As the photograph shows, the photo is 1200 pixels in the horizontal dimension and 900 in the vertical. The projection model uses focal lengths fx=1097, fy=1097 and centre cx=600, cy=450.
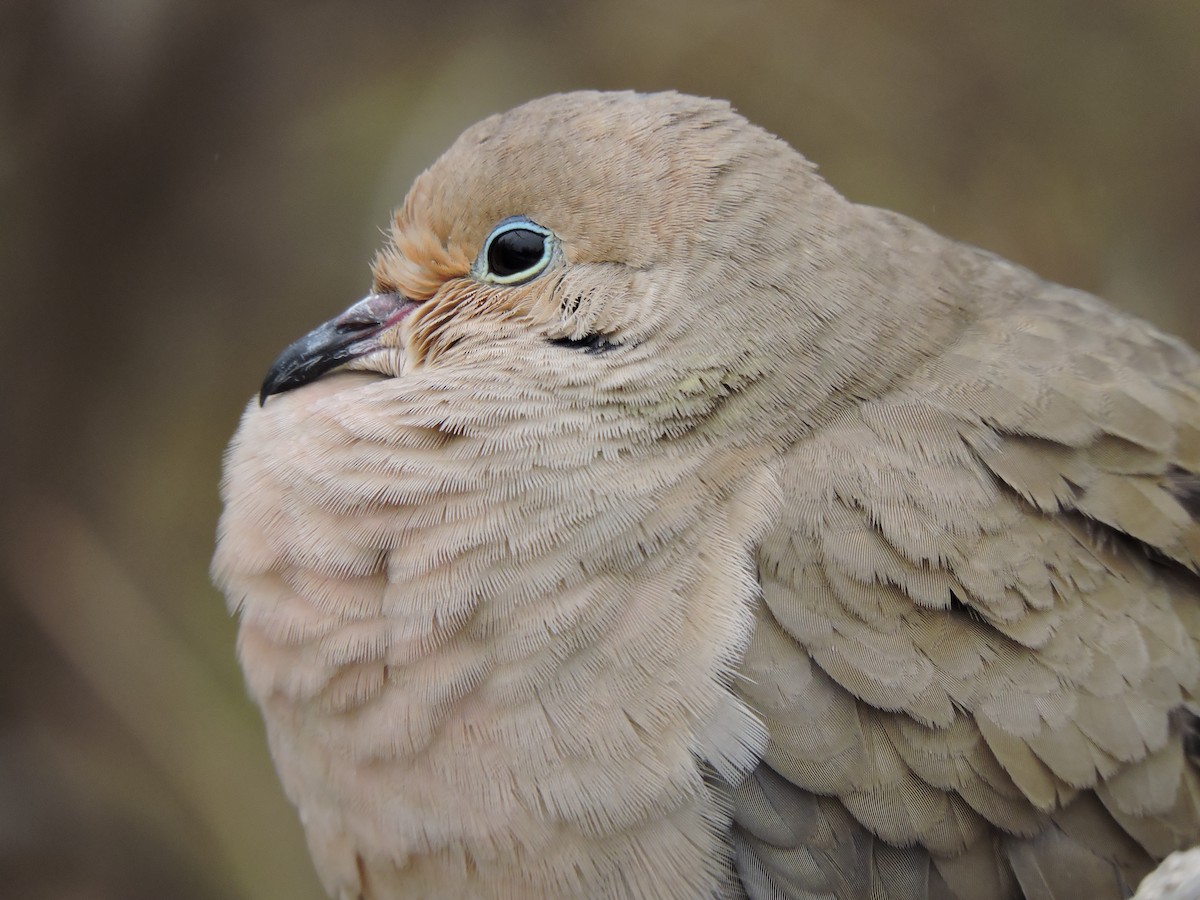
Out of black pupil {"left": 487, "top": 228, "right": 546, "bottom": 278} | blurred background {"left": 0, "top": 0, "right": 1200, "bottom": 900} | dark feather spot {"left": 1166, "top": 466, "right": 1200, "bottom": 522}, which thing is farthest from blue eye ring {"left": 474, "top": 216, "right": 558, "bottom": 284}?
blurred background {"left": 0, "top": 0, "right": 1200, "bottom": 900}

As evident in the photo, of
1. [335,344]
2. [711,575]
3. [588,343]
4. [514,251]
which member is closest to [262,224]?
[335,344]

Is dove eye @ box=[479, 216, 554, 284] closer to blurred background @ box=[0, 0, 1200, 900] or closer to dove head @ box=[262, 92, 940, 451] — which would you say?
dove head @ box=[262, 92, 940, 451]

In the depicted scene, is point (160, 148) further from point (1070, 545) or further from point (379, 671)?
point (1070, 545)

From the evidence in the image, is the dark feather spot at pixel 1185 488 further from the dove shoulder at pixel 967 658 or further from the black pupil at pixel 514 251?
the black pupil at pixel 514 251

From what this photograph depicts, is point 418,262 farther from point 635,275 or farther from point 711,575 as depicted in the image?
point 711,575

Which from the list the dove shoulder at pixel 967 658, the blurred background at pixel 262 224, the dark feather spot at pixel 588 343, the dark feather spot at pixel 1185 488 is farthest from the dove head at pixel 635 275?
the blurred background at pixel 262 224

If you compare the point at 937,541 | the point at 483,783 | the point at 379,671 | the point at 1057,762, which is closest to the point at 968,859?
the point at 1057,762
